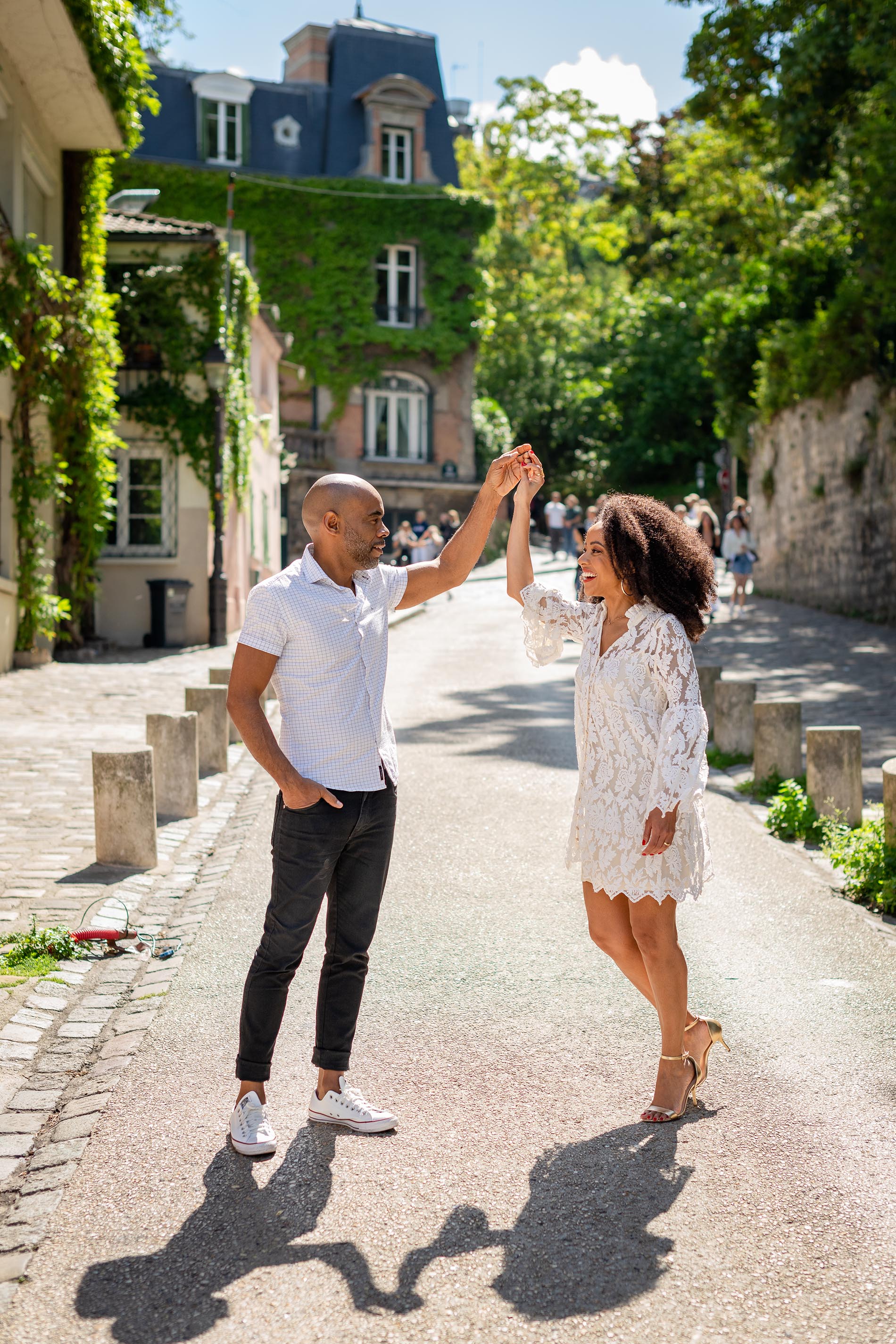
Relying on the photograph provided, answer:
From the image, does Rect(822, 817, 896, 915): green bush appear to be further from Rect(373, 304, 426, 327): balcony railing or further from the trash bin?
Rect(373, 304, 426, 327): balcony railing

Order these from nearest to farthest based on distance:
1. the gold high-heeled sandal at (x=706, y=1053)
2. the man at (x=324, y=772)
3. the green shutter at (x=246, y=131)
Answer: the man at (x=324, y=772)
the gold high-heeled sandal at (x=706, y=1053)
the green shutter at (x=246, y=131)

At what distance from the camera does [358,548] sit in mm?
3688

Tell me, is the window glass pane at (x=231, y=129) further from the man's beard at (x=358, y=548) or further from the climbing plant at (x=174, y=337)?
the man's beard at (x=358, y=548)

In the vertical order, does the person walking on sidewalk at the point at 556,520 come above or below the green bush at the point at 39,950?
above

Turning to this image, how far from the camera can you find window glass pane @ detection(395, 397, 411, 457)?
39.3 metres

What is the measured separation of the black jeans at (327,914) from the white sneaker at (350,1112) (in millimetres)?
78

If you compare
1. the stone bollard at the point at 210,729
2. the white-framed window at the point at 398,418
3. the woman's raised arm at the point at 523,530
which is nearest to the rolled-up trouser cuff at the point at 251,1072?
the woman's raised arm at the point at 523,530

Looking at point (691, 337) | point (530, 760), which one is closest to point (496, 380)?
point (691, 337)

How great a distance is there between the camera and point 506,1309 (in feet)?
9.20

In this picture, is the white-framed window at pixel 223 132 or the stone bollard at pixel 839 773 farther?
the white-framed window at pixel 223 132

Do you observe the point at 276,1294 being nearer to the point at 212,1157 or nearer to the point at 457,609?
the point at 212,1157

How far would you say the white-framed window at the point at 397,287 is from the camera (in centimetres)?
3831

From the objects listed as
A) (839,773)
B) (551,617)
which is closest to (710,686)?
(839,773)

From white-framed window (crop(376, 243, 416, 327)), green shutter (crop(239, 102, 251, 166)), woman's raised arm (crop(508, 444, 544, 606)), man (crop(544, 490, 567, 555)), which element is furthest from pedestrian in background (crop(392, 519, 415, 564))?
woman's raised arm (crop(508, 444, 544, 606))
